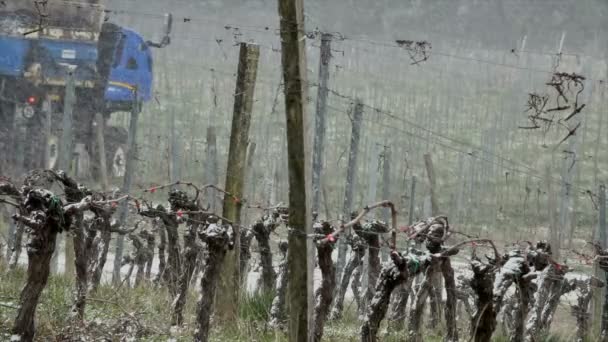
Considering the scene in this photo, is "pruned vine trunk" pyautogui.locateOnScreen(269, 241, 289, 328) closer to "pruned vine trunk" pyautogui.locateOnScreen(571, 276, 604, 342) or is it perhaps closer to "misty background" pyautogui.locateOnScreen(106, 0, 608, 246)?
"pruned vine trunk" pyautogui.locateOnScreen(571, 276, 604, 342)

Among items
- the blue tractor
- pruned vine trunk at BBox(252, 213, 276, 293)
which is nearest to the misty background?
the blue tractor

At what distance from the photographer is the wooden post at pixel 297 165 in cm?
631

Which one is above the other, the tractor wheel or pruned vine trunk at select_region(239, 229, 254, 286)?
the tractor wheel

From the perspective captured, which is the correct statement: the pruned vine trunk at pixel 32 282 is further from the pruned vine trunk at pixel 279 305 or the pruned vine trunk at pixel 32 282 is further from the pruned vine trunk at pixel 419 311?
the pruned vine trunk at pixel 419 311

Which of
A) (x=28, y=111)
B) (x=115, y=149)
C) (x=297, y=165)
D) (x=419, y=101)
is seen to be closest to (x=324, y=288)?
(x=297, y=165)

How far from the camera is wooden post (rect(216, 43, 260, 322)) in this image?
31.4ft

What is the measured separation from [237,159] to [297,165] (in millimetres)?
3296

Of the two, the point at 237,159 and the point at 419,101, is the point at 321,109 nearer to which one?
the point at 237,159

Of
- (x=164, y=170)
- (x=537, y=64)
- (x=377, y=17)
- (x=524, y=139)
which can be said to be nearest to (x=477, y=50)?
(x=537, y=64)

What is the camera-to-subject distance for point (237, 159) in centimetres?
962

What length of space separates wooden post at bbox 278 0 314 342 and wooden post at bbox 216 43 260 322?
308 cm

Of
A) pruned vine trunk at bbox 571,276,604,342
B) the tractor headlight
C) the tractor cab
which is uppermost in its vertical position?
the tractor cab

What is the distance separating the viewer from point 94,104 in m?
23.9

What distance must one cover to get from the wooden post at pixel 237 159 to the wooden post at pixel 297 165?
10.1ft
